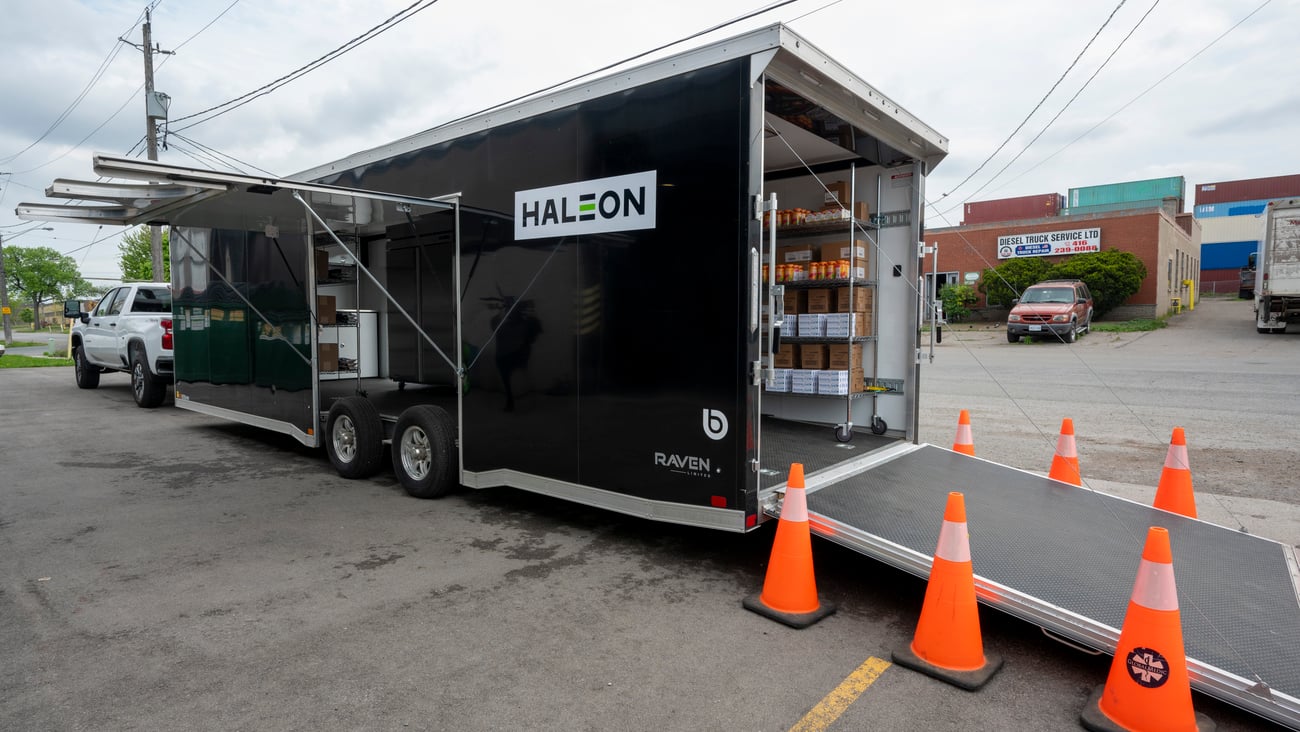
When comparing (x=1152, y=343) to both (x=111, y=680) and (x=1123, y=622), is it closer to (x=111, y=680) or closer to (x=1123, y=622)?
(x=1123, y=622)

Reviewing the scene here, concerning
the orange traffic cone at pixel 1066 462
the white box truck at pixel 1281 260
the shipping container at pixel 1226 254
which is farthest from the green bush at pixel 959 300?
the shipping container at pixel 1226 254

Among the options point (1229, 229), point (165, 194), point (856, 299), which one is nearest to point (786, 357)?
point (856, 299)

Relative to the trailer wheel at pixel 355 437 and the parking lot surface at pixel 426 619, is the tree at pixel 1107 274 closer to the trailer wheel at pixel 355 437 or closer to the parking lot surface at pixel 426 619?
the parking lot surface at pixel 426 619

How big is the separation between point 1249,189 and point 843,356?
74.6 m

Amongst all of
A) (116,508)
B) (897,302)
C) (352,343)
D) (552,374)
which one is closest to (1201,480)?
(897,302)

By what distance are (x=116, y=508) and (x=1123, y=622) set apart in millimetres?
7059

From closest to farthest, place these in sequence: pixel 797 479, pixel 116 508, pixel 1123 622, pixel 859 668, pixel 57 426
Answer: pixel 1123 622 → pixel 859 668 → pixel 797 479 → pixel 116 508 → pixel 57 426

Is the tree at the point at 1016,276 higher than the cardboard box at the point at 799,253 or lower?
higher

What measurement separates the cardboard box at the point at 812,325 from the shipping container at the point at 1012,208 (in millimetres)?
42434

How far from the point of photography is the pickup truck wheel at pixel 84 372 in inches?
573

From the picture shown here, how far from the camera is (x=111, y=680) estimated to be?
3168 mm

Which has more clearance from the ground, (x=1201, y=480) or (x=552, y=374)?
(x=552, y=374)

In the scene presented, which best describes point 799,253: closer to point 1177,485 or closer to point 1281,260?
point 1177,485

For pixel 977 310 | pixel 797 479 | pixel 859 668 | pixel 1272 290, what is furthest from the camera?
pixel 977 310
